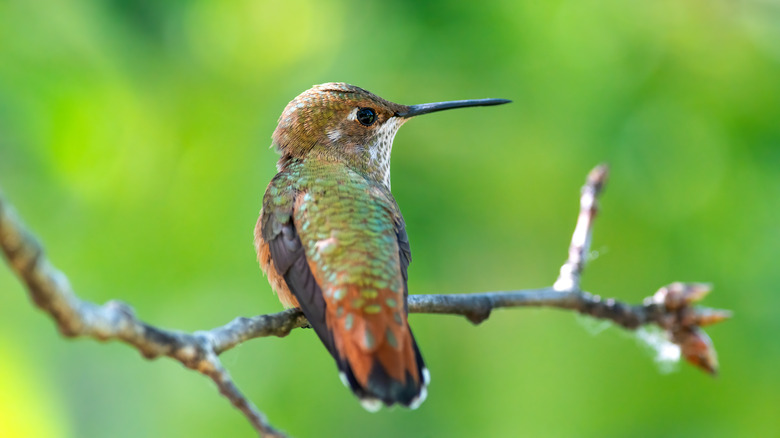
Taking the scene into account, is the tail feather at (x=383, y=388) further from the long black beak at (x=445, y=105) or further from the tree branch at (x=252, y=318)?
the long black beak at (x=445, y=105)

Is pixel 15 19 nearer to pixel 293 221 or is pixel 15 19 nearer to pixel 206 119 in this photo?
Result: pixel 206 119

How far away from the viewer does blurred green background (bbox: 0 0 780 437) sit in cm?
450

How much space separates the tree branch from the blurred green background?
105 cm

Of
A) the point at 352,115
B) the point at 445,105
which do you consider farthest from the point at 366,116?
the point at 445,105

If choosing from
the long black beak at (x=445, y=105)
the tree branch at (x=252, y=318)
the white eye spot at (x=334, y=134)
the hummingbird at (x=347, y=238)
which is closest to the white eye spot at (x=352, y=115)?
the hummingbird at (x=347, y=238)

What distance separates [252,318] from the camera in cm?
235

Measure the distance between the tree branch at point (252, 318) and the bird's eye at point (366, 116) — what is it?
4.13 feet

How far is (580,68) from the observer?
479cm

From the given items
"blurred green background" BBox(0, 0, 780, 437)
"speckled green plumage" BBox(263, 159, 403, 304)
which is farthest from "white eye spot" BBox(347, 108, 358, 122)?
"blurred green background" BBox(0, 0, 780, 437)

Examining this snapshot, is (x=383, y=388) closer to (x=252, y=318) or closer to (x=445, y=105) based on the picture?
(x=252, y=318)

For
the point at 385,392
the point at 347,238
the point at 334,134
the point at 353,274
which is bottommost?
the point at 385,392

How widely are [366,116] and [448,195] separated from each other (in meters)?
1.01

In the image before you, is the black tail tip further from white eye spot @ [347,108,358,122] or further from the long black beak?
the long black beak

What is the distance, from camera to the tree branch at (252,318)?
1.40 meters
